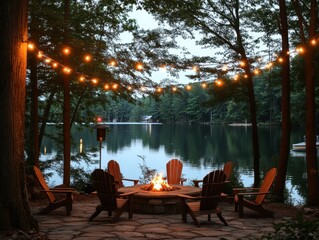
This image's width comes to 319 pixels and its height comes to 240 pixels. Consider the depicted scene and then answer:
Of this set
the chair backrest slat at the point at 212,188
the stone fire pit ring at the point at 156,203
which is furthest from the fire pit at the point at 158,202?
the chair backrest slat at the point at 212,188

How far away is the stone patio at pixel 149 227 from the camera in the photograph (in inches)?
210

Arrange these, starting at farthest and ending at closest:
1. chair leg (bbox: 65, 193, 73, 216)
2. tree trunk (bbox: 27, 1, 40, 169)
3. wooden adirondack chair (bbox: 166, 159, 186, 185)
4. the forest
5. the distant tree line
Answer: the distant tree line
the forest
wooden adirondack chair (bbox: 166, 159, 186, 185)
tree trunk (bbox: 27, 1, 40, 169)
chair leg (bbox: 65, 193, 73, 216)

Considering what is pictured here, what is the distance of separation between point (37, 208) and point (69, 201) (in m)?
1.08

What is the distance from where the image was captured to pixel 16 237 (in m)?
4.77

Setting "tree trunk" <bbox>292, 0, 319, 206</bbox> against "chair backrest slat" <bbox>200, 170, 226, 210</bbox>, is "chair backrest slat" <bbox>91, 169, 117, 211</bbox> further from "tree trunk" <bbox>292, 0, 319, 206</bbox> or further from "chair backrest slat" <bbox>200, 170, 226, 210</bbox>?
"tree trunk" <bbox>292, 0, 319, 206</bbox>

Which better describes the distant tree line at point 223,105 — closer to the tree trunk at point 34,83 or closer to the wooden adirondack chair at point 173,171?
the wooden adirondack chair at point 173,171

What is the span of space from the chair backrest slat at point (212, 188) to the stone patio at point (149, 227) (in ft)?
0.97

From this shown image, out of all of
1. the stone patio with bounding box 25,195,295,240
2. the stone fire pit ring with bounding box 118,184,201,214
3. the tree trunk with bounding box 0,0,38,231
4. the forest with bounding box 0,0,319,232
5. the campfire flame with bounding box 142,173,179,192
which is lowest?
the stone patio with bounding box 25,195,295,240

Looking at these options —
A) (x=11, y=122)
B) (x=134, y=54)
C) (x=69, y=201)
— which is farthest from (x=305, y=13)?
(x=11, y=122)

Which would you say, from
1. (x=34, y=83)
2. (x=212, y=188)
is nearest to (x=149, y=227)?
(x=212, y=188)

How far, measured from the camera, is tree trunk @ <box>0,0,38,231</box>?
504 centimetres

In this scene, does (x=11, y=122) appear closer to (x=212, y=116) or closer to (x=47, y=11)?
(x=47, y=11)

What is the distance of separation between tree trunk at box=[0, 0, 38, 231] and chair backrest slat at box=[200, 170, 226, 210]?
2590 millimetres

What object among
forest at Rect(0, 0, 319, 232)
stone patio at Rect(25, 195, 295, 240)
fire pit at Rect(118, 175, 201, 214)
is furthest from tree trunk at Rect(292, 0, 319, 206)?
fire pit at Rect(118, 175, 201, 214)
